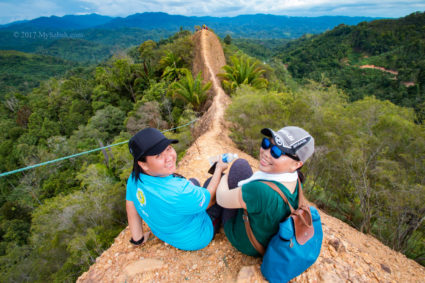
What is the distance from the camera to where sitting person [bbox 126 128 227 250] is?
6.01ft

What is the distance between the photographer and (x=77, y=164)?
16047 millimetres

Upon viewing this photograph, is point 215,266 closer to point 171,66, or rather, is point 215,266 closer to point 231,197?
point 231,197

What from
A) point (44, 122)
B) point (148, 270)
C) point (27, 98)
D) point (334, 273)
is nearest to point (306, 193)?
point (334, 273)

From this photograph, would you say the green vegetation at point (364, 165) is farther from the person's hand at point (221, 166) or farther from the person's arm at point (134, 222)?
the person's arm at point (134, 222)

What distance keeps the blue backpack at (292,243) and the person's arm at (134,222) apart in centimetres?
140

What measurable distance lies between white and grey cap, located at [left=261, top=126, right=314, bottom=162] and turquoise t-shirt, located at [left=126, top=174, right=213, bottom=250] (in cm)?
91

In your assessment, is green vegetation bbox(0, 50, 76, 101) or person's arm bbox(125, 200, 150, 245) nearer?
person's arm bbox(125, 200, 150, 245)

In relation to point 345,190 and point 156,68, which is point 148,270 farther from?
point 156,68

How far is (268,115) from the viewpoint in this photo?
6.19 meters

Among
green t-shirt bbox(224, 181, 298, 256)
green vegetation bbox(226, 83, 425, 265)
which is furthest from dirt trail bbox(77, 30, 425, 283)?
green vegetation bbox(226, 83, 425, 265)

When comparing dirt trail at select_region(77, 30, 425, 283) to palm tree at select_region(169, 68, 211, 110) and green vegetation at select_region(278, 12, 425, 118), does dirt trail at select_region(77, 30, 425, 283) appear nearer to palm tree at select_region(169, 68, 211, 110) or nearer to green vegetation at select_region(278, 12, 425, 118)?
palm tree at select_region(169, 68, 211, 110)

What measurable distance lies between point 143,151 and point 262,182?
3.41 feet

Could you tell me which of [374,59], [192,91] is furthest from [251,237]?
[374,59]

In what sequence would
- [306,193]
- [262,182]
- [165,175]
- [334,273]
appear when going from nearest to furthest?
[262,182] < [165,175] < [334,273] < [306,193]
